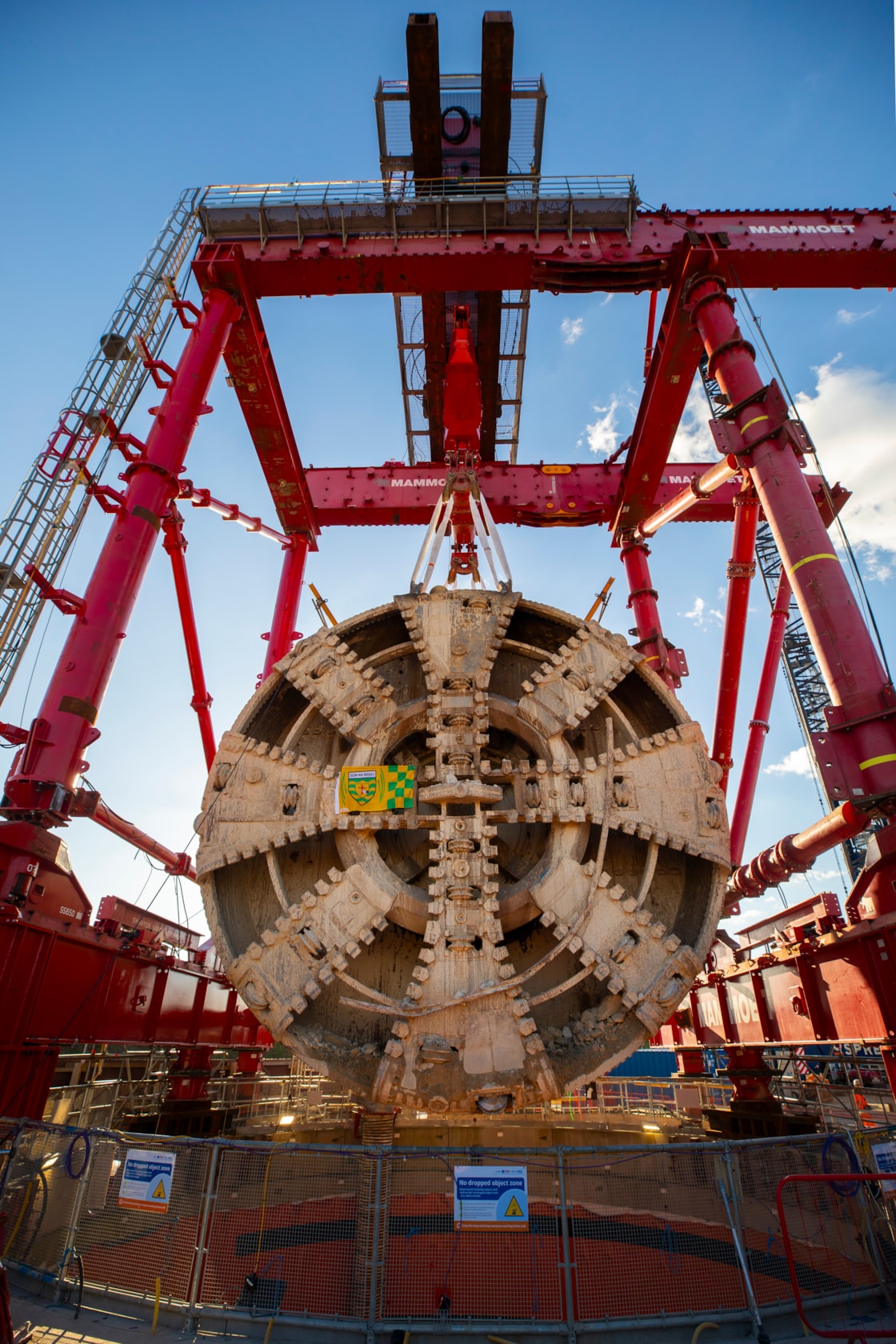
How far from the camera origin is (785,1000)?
9.20 m

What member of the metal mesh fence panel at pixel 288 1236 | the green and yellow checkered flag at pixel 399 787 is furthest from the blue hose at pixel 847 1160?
the green and yellow checkered flag at pixel 399 787

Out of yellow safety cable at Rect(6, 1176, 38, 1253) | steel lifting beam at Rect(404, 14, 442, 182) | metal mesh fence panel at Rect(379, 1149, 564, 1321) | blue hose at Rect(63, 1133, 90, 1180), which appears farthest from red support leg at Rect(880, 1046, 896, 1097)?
steel lifting beam at Rect(404, 14, 442, 182)

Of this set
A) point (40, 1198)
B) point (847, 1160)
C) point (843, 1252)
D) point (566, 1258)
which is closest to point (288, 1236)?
point (40, 1198)

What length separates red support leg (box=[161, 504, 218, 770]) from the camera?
43.0ft

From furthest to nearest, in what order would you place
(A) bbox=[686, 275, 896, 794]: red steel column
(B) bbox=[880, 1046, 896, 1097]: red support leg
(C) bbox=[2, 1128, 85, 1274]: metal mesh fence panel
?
1. (A) bbox=[686, 275, 896, 794]: red steel column
2. (B) bbox=[880, 1046, 896, 1097]: red support leg
3. (C) bbox=[2, 1128, 85, 1274]: metal mesh fence panel

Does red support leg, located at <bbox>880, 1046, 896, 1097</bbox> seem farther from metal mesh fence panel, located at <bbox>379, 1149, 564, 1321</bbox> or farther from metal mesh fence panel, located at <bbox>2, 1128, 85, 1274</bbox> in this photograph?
metal mesh fence panel, located at <bbox>2, 1128, 85, 1274</bbox>

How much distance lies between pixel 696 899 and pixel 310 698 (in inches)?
164

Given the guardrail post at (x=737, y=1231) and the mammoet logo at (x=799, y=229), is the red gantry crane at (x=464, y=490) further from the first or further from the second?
the guardrail post at (x=737, y=1231)

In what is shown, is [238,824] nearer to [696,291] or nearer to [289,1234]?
[289,1234]

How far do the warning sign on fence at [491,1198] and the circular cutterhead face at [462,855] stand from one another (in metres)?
0.63

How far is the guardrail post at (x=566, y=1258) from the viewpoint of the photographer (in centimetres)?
435

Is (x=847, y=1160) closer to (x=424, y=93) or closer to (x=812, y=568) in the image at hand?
(x=812, y=568)

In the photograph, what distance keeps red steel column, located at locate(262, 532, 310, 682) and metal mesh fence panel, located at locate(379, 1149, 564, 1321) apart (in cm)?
1019

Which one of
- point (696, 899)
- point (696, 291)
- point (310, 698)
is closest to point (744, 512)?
point (696, 291)
